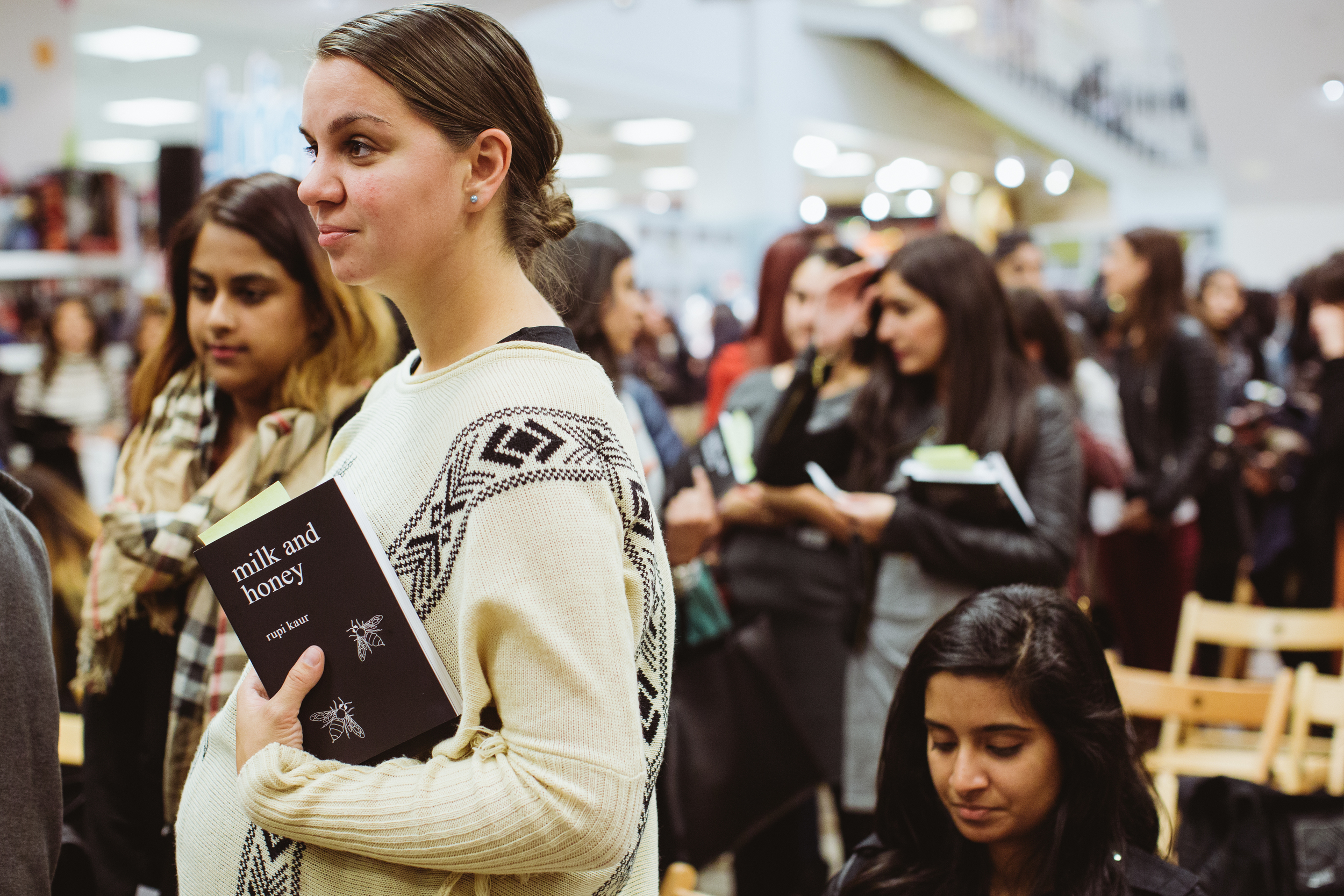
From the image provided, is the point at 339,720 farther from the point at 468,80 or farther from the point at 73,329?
the point at 73,329

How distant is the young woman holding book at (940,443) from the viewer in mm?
2309

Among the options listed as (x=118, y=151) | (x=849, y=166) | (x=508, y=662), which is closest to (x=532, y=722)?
(x=508, y=662)

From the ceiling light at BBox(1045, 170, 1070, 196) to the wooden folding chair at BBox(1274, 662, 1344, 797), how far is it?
1679 centimetres

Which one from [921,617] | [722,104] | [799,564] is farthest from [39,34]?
[722,104]

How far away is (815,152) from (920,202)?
186 inches

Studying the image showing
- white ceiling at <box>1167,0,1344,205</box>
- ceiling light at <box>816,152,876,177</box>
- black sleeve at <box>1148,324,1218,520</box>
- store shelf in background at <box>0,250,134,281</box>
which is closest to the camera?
white ceiling at <box>1167,0,1344,205</box>

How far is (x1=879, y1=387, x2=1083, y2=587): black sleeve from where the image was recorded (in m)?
2.28

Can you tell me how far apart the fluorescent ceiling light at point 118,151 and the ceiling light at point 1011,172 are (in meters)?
→ 12.0

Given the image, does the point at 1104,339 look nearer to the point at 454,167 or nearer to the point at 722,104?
the point at 454,167

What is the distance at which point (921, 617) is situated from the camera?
236cm

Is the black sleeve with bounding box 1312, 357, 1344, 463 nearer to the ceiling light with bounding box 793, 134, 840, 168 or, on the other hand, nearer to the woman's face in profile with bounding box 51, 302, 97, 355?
the woman's face in profile with bounding box 51, 302, 97, 355

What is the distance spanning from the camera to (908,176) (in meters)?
20.9

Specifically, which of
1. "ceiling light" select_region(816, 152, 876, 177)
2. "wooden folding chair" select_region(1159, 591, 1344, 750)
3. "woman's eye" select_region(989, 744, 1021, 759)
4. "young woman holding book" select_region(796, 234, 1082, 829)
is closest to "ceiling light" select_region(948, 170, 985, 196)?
"ceiling light" select_region(816, 152, 876, 177)

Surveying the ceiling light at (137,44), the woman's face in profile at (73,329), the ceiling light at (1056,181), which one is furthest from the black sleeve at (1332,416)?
the ceiling light at (1056,181)
